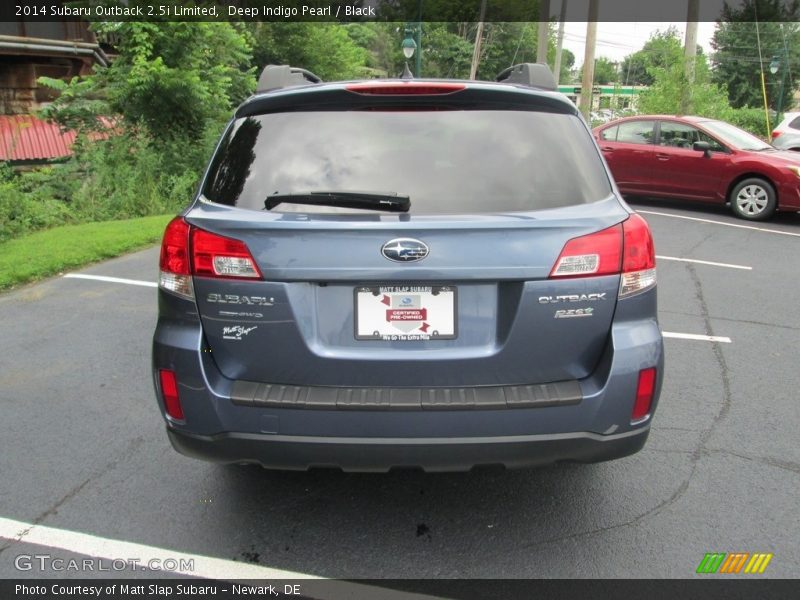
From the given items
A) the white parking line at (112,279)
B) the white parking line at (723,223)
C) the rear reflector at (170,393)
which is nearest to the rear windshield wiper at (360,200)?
the rear reflector at (170,393)

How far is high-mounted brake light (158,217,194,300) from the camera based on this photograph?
2633 millimetres

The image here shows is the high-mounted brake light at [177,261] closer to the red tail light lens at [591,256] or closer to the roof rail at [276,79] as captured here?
the roof rail at [276,79]

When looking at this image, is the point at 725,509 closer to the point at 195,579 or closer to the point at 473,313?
the point at 473,313

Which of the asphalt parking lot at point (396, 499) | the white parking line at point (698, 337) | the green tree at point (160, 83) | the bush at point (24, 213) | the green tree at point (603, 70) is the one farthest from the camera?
the green tree at point (603, 70)

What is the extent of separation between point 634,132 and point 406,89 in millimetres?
10715

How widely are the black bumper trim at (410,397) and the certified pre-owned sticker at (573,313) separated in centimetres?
26

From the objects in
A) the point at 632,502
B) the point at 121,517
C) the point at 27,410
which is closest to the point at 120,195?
the point at 27,410

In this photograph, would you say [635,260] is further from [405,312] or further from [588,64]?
[588,64]

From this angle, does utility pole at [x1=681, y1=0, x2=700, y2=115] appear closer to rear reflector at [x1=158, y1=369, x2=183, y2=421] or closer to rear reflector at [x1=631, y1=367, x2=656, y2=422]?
rear reflector at [x1=631, y1=367, x2=656, y2=422]

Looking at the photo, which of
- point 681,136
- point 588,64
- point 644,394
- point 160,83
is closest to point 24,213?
point 160,83

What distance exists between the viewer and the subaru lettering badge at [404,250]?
2.44m

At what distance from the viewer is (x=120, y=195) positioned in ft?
39.4

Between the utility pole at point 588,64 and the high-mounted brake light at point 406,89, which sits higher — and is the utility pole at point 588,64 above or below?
above

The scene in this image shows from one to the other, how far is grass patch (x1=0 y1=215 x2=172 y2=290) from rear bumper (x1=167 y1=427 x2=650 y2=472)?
5.43 metres
